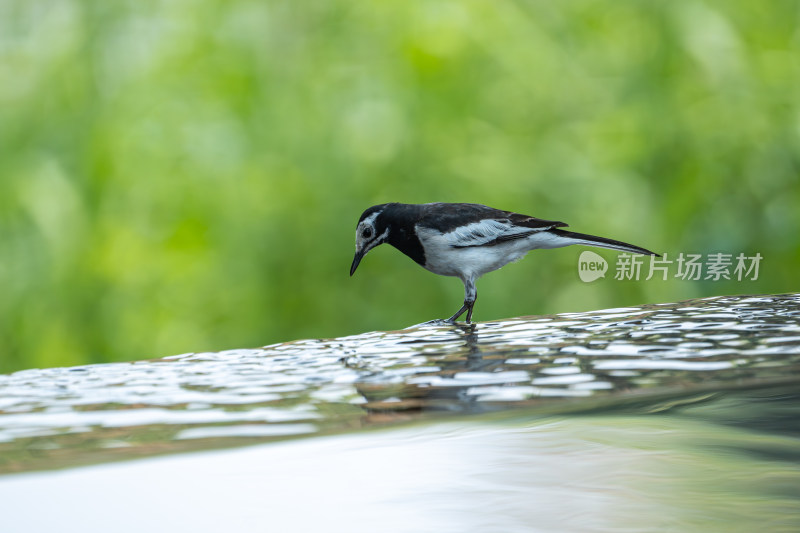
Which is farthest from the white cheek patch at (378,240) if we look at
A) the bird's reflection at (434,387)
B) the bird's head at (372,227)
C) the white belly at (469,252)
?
the bird's reflection at (434,387)

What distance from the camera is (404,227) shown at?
79.7 inches

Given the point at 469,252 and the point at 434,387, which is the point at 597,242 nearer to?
the point at 469,252

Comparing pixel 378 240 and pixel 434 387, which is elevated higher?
pixel 378 240

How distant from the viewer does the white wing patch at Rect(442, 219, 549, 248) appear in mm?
1973

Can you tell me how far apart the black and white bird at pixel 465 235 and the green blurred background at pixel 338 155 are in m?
0.49

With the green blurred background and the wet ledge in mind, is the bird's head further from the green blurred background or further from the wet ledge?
the wet ledge

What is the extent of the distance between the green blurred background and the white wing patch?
561mm

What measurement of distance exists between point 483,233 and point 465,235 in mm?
43

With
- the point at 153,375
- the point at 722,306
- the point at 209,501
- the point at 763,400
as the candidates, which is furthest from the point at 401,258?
the point at 209,501

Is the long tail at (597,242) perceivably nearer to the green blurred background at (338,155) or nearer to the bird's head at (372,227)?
the bird's head at (372,227)

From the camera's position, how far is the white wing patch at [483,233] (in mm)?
1973

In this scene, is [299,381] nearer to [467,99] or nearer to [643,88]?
[467,99]

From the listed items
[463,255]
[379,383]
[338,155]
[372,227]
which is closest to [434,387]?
[379,383]

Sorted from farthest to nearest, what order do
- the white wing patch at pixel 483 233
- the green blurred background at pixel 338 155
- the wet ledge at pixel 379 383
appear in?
the green blurred background at pixel 338 155, the white wing patch at pixel 483 233, the wet ledge at pixel 379 383
